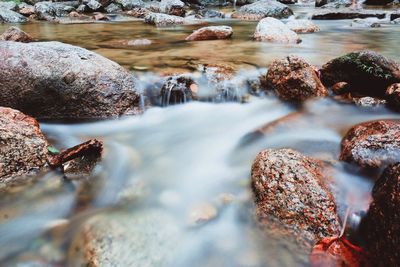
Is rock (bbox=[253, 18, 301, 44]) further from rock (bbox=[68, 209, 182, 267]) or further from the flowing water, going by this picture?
rock (bbox=[68, 209, 182, 267])

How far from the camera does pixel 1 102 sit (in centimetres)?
446

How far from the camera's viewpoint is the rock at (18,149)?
3.36 m

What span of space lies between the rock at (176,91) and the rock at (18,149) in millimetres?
2160

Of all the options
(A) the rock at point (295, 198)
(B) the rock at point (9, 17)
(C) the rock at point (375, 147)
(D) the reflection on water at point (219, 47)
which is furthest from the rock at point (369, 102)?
(B) the rock at point (9, 17)

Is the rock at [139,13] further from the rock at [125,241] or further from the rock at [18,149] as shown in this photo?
the rock at [125,241]

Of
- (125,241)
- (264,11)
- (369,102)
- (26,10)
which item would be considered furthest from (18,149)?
(26,10)

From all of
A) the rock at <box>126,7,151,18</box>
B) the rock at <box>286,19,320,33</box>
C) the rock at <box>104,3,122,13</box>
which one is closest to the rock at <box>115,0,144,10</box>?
the rock at <box>104,3,122,13</box>

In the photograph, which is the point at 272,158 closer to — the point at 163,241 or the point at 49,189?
→ the point at 163,241

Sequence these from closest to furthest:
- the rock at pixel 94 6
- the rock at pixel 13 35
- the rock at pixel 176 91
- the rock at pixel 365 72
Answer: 1. the rock at pixel 365 72
2. the rock at pixel 176 91
3. the rock at pixel 13 35
4. the rock at pixel 94 6

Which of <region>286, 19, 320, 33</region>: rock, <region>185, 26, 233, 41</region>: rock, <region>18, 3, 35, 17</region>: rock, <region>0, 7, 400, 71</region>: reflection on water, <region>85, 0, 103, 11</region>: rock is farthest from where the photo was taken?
<region>85, 0, 103, 11</region>: rock

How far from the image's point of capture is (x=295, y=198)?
2.81 m

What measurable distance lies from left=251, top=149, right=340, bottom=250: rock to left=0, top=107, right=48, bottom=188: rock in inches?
92.7

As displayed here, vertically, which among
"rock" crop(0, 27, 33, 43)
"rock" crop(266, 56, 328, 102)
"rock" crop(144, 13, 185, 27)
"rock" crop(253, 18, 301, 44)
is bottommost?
"rock" crop(266, 56, 328, 102)

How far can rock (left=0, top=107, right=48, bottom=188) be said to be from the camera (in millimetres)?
3357
